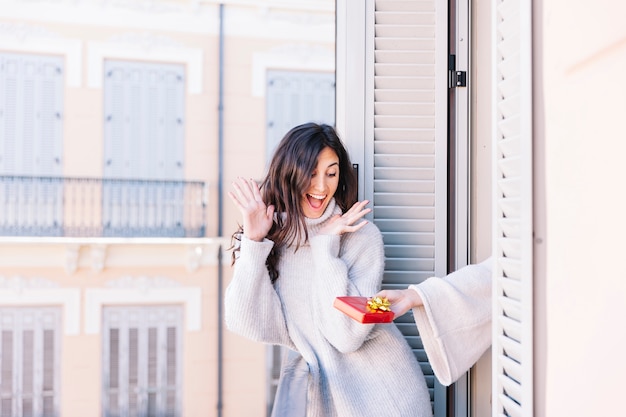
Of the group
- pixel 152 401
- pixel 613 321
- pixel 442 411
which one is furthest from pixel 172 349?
pixel 613 321

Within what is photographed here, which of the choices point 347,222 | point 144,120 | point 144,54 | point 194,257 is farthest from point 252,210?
point 144,54

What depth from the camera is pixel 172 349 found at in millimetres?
6957

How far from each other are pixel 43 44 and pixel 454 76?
578 cm

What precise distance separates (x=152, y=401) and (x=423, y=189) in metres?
5.60

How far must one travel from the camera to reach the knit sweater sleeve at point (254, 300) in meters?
1.61

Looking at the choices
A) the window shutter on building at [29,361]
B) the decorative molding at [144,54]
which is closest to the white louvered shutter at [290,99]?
the decorative molding at [144,54]

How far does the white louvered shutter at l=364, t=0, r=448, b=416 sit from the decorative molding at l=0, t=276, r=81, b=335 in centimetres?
544

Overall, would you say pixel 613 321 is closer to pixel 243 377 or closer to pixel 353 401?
pixel 353 401

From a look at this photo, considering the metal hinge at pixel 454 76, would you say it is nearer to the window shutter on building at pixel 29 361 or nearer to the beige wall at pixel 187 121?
the beige wall at pixel 187 121

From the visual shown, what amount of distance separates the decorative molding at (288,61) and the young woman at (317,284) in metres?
5.55

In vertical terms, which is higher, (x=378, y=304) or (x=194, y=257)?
(x=378, y=304)

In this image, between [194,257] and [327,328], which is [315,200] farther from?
[194,257]

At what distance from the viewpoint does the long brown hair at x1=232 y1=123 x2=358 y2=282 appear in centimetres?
170

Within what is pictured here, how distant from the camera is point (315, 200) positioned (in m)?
1.74
